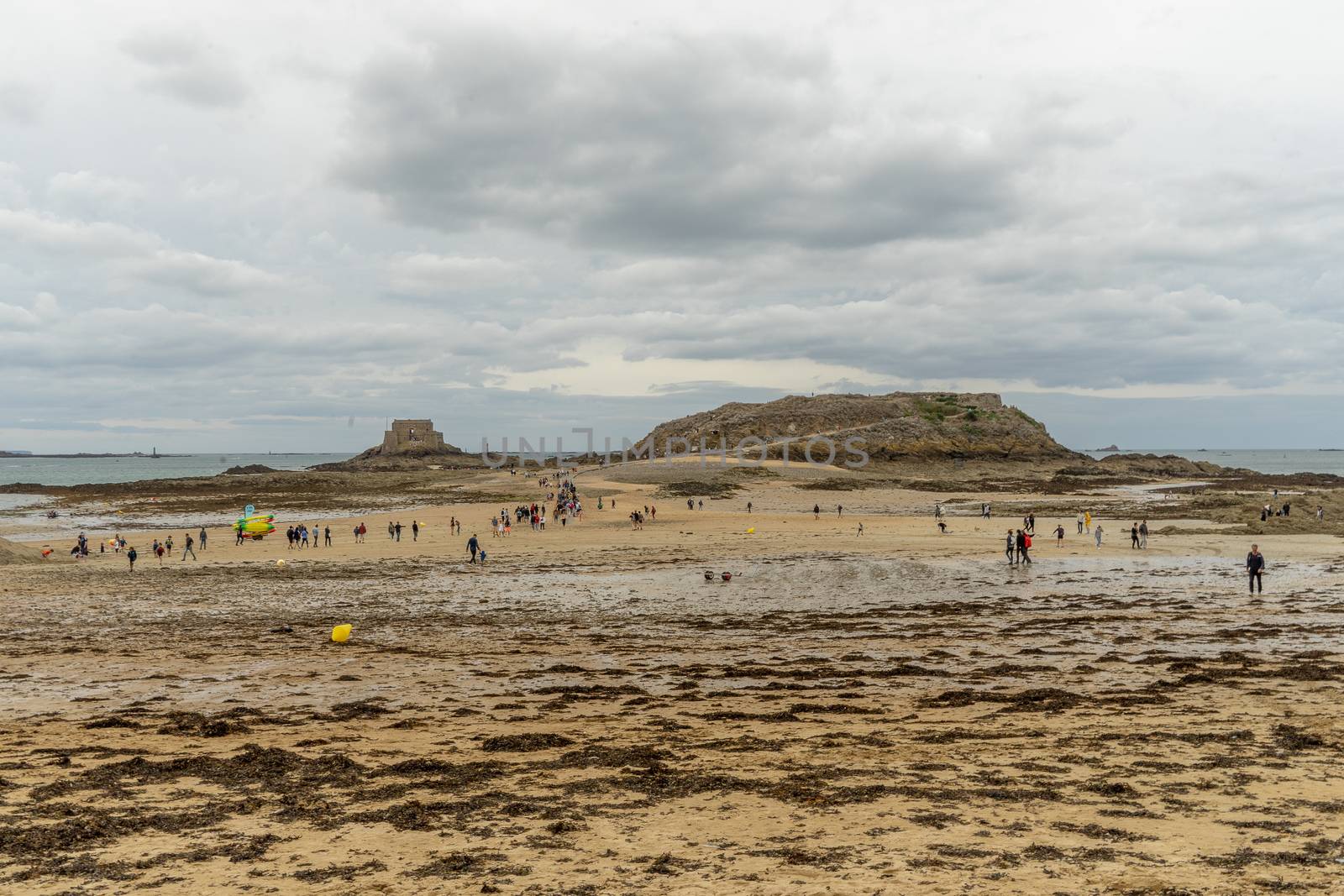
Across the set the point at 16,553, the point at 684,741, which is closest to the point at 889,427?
the point at 16,553

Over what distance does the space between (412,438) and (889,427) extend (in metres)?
100

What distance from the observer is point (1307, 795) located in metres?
7.52

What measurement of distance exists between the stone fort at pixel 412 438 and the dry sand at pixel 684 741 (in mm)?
145155

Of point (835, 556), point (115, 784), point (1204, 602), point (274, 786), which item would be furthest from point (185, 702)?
point (835, 556)

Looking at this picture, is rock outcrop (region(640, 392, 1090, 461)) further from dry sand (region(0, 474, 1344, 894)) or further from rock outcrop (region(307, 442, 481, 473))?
dry sand (region(0, 474, 1344, 894))

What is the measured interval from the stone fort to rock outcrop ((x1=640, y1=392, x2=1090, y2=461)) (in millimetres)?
46985

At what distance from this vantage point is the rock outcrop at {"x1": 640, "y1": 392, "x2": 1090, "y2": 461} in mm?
108625

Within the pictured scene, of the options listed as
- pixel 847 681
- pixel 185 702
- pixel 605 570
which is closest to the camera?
pixel 185 702

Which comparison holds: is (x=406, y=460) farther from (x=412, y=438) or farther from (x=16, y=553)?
(x=16, y=553)

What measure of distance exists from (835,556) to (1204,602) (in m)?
14.0

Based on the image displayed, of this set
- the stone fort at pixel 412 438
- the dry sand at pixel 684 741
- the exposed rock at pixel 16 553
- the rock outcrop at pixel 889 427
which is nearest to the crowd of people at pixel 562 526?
the exposed rock at pixel 16 553

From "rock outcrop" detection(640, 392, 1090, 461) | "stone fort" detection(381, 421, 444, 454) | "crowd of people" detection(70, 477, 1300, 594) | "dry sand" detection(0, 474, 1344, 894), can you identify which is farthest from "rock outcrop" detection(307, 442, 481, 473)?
"dry sand" detection(0, 474, 1344, 894)

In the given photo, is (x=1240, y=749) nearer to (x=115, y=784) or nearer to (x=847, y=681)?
(x=847, y=681)

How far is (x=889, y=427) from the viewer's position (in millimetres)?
115062
